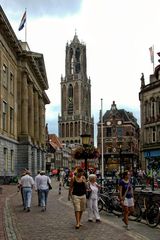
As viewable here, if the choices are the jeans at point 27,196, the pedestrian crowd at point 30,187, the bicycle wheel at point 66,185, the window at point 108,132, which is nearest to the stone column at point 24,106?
the bicycle wheel at point 66,185

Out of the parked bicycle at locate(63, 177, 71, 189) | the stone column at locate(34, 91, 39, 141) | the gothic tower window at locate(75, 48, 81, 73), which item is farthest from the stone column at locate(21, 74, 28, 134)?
the gothic tower window at locate(75, 48, 81, 73)

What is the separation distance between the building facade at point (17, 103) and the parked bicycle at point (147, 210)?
27.5 metres

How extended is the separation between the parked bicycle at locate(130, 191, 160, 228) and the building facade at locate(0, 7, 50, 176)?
90.3 feet

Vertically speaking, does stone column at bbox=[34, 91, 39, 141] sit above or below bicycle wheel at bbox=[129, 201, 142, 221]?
above

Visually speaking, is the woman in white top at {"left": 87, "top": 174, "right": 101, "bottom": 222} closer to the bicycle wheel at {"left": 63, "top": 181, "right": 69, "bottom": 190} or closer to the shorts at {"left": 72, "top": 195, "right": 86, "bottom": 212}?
the shorts at {"left": 72, "top": 195, "right": 86, "bottom": 212}

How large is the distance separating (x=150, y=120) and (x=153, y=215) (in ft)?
168

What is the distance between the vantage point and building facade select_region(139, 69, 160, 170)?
2477 inches

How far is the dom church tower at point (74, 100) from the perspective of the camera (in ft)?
579

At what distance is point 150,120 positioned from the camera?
65188 mm

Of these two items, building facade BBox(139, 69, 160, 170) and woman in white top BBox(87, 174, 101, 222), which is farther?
building facade BBox(139, 69, 160, 170)

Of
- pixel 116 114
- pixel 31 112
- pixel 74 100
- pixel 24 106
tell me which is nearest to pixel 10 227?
pixel 24 106

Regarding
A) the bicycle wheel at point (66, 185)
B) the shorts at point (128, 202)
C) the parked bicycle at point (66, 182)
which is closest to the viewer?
the shorts at point (128, 202)

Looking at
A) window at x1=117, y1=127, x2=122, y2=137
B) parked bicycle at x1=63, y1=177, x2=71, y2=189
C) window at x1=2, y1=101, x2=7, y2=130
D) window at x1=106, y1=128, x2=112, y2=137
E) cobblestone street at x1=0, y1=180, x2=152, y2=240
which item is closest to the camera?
cobblestone street at x1=0, y1=180, x2=152, y2=240

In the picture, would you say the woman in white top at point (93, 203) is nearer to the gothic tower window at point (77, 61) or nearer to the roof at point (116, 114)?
the roof at point (116, 114)
